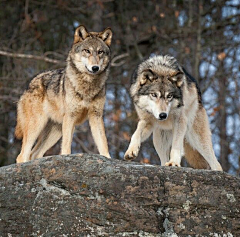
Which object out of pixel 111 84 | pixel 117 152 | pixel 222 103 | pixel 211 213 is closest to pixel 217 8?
pixel 222 103

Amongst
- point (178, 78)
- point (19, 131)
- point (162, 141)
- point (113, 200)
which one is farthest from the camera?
point (19, 131)

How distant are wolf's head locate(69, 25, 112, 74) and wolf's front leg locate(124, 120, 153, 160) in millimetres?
1212

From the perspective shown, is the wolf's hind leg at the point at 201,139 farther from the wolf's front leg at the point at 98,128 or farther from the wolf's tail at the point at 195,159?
the wolf's front leg at the point at 98,128

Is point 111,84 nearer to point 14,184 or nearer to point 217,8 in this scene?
point 217,8

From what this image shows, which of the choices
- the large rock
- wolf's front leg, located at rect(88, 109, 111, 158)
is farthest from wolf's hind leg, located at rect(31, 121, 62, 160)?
the large rock

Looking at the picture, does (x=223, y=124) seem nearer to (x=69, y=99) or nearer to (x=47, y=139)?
(x=47, y=139)

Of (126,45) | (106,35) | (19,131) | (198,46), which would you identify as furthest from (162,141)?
(126,45)

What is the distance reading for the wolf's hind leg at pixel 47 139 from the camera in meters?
8.99

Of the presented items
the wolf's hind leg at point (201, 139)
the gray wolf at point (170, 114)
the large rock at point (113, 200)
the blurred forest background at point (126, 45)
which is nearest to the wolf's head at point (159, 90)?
the gray wolf at point (170, 114)

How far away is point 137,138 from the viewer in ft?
23.8

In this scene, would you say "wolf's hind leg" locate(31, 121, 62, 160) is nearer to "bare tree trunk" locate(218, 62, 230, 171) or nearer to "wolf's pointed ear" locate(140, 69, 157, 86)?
"wolf's pointed ear" locate(140, 69, 157, 86)

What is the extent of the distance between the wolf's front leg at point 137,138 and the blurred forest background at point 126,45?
738 centimetres

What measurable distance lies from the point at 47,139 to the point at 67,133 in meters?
1.14

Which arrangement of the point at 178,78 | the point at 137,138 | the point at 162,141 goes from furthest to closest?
the point at 162,141, the point at 178,78, the point at 137,138
